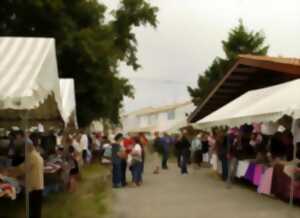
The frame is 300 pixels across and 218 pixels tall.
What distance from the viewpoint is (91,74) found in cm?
3080

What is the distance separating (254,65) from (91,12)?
12530 millimetres

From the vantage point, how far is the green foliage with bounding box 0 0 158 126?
29.0 metres

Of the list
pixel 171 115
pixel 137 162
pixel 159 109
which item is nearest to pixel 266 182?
pixel 137 162

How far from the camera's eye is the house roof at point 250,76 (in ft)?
64.9

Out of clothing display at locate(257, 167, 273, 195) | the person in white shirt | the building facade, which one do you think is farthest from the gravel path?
the building facade

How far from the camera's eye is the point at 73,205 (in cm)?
1456

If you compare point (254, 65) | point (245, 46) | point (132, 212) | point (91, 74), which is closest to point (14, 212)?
point (132, 212)

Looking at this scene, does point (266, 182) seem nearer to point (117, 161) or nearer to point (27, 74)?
point (117, 161)

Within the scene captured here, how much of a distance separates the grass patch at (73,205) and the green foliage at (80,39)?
459 inches

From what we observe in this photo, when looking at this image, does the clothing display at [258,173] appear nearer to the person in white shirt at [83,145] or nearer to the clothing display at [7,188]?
the clothing display at [7,188]

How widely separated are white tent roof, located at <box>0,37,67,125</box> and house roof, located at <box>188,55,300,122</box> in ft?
29.4

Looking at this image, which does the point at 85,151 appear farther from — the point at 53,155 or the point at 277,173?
the point at 277,173

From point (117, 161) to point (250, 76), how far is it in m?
8.14

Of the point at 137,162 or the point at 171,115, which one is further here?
the point at 171,115
